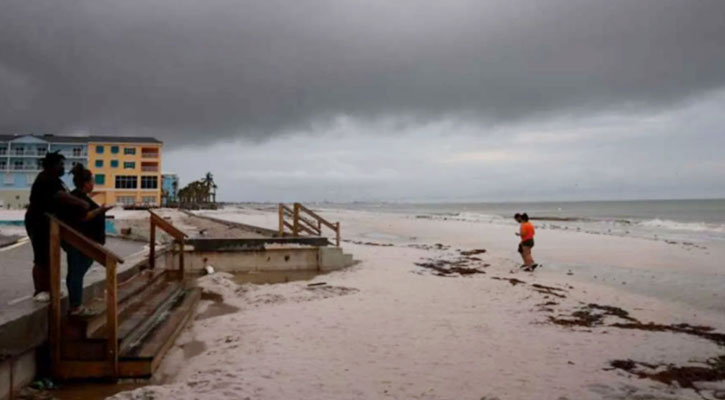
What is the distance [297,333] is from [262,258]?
676cm

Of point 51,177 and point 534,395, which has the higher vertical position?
point 51,177

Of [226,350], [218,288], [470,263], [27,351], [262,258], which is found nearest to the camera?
[27,351]

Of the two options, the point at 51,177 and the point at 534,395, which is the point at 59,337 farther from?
the point at 534,395

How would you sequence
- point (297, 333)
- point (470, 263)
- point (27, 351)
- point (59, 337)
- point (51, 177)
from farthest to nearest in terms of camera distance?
1. point (470, 263)
2. point (297, 333)
3. point (51, 177)
4. point (59, 337)
5. point (27, 351)

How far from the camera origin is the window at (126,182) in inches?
2704

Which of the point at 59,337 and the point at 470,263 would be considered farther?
the point at 470,263

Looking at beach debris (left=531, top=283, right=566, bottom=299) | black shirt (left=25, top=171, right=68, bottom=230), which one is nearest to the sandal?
black shirt (left=25, top=171, right=68, bottom=230)

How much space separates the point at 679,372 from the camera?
5.29 meters

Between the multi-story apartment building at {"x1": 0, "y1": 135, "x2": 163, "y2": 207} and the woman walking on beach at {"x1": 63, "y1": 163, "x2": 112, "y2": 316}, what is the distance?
6843 centimetres

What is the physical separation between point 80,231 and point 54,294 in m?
0.78

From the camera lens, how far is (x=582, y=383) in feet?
15.9

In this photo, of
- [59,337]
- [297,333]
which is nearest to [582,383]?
[297,333]

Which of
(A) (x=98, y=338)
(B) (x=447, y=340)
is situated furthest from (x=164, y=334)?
(B) (x=447, y=340)

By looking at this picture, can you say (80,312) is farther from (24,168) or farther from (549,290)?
(24,168)
